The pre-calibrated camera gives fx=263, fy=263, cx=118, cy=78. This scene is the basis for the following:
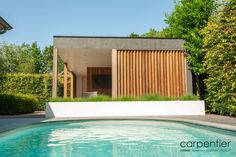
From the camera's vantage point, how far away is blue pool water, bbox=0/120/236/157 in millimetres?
4938

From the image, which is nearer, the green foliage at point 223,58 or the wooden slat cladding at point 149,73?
the green foliage at point 223,58

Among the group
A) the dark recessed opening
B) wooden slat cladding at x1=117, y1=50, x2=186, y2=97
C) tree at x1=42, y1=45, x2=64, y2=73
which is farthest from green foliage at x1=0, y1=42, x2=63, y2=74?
wooden slat cladding at x1=117, y1=50, x2=186, y2=97

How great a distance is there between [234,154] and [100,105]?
25.4 feet

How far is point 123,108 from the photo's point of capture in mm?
11945

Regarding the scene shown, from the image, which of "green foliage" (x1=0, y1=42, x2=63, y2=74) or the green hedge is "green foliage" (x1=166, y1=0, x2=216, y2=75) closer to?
the green hedge

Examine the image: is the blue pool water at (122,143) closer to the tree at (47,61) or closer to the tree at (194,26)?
the tree at (194,26)

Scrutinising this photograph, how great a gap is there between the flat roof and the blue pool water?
515 centimetres

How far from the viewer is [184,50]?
13844 millimetres

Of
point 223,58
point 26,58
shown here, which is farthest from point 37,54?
point 223,58

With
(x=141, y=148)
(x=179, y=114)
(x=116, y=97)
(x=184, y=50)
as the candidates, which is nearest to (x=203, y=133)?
(x=141, y=148)

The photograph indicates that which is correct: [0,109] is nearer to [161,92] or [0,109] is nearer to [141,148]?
[161,92]

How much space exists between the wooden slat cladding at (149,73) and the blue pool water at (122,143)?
4633 mm

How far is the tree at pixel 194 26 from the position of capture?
13.9 metres

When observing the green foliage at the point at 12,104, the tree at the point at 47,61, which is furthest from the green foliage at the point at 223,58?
the tree at the point at 47,61
